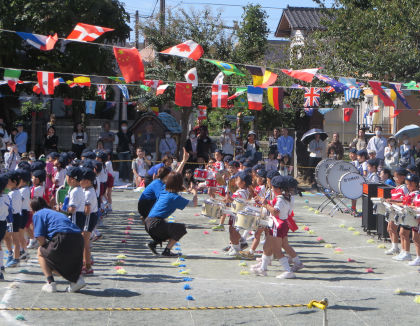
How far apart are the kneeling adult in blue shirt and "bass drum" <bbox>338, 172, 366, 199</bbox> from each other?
8696 mm

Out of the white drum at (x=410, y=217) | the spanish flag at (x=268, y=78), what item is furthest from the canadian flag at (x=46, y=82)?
the white drum at (x=410, y=217)

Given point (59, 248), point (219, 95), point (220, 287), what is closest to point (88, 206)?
point (59, 248)

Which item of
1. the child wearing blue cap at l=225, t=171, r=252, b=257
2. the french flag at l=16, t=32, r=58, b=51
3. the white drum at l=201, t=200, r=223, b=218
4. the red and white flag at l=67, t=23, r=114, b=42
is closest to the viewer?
the child wearing blue cap at l=225, t=171, r=252, b=257

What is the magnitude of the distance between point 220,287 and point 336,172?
8417 mm

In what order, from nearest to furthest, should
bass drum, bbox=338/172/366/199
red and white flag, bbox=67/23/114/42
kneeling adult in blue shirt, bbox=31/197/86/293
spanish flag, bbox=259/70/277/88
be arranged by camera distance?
1. kneeling adult in blue shirt, bbox=31/197/86/293
2. red and white flag, bbox=67/23/114/42
3. bass drum, bbox=338/172/366/199
4. spanish flag, bbox=259/70/277/88

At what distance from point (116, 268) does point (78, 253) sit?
1.86 metres

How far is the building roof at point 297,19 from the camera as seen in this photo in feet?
146

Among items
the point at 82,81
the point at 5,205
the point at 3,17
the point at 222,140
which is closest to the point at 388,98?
the point at 222,140

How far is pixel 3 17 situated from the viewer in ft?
76.9

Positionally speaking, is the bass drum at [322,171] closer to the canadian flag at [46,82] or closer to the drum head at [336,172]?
the drum head at [336,172]

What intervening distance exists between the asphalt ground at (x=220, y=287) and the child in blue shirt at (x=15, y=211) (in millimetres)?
211

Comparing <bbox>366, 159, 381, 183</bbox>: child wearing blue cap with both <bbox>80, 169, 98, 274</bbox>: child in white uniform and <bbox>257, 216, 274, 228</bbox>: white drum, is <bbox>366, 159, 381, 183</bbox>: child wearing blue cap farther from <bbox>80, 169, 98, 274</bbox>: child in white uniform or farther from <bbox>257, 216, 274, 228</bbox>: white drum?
<bbox>80, 169, 98, 274</bbox>: child in white uniform

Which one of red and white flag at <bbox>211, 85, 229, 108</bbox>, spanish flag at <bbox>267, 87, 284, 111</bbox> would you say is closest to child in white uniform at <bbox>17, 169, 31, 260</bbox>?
red and white flag at <bbox>211, 85, 229, 108</bbox>

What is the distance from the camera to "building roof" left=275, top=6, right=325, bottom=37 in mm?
44375
